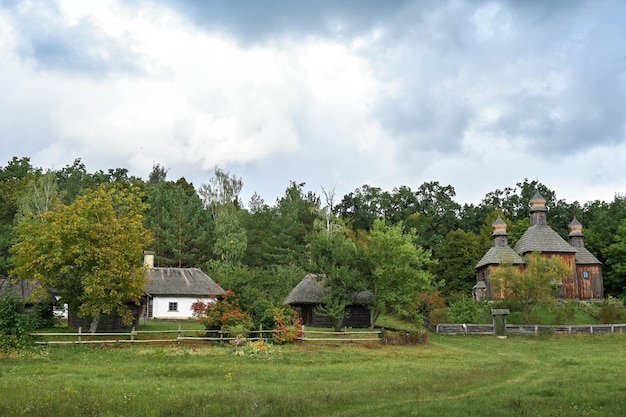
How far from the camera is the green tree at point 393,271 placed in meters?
42.3

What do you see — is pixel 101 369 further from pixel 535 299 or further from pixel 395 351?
pixel 535 299

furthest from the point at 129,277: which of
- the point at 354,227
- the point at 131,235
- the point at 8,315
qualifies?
the point at 354,227

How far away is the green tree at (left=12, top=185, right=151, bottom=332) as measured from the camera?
34.6 meters

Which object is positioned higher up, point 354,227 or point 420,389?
point 354,227

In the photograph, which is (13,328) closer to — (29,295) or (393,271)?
(29,295)

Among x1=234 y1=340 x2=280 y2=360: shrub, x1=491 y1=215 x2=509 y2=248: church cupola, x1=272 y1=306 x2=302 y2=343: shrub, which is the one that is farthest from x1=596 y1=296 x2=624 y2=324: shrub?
x1=234 y1=340 x2=280 y2=360: shrub

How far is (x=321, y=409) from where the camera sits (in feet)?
53.6

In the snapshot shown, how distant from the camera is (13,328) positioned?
30.2 meters

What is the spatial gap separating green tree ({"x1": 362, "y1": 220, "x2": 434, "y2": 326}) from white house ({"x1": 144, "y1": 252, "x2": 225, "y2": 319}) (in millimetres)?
16339

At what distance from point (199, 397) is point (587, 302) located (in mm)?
54379

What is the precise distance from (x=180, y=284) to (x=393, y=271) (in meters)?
21.5

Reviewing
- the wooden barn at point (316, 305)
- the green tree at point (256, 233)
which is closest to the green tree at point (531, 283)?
the wooden barn at point (316, 305)

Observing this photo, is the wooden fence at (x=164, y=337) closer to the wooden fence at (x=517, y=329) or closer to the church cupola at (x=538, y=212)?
the wooden fence at (x=517, y=329)

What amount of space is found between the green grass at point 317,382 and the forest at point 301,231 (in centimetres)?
803
